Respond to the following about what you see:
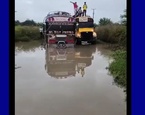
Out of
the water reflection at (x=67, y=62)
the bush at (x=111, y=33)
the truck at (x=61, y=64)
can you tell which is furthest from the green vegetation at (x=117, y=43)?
the truck at (x=61, y=64)

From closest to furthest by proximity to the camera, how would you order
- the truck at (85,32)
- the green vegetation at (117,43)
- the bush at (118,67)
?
the truck at (85,32), the green vegetation at (117,43), the bush at (118,67)

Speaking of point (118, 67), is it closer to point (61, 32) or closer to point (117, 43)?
point (117, 43)

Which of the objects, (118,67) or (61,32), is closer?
(61,32)

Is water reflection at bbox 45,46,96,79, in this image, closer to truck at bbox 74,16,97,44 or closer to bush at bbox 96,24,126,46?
truck at bbox 74,16,97,44

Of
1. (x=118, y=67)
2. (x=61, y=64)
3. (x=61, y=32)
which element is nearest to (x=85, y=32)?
(x=61, y=32)

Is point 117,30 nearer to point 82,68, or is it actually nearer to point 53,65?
point 82,68

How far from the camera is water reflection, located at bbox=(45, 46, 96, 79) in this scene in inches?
120

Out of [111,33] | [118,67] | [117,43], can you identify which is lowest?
[118,67]

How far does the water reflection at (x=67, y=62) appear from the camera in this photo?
10.00ft

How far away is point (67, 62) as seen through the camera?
3.51 m

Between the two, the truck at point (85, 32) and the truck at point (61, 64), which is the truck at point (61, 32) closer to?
the truck at point (85, 32)

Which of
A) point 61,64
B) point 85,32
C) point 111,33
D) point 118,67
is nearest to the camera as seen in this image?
point 85,32
